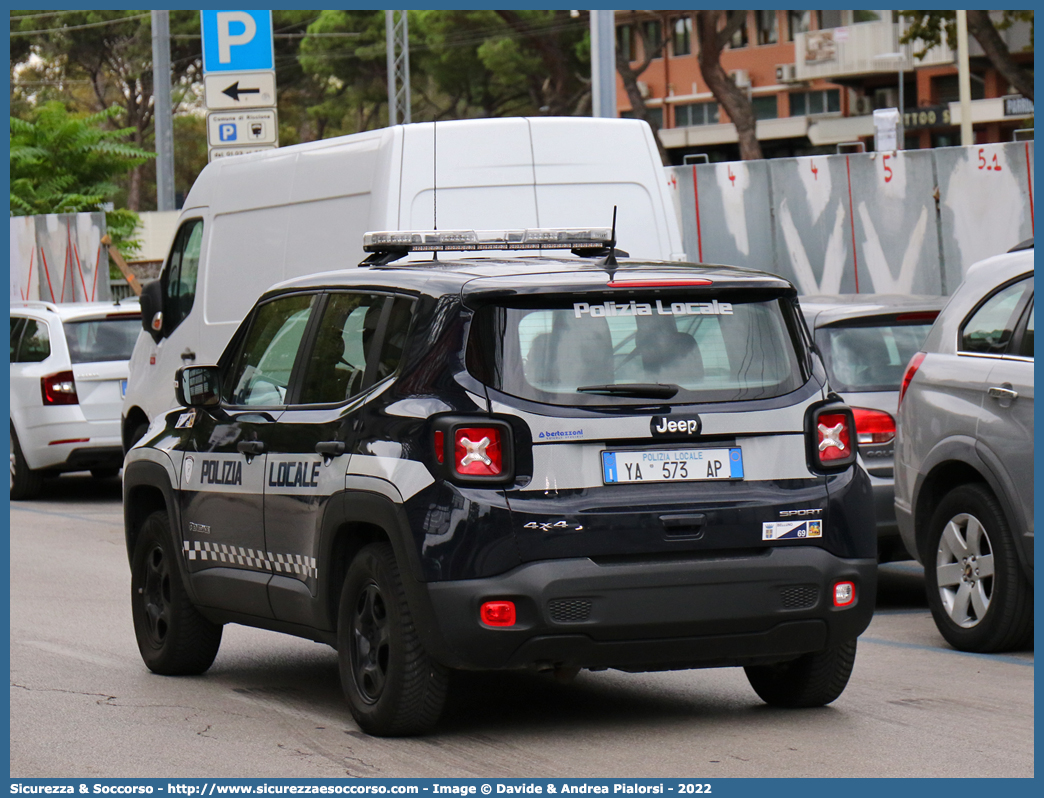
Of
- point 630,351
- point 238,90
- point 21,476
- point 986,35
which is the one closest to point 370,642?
point 630,351

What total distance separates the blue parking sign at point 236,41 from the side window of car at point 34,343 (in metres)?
4.66

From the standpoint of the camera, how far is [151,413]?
550 inches

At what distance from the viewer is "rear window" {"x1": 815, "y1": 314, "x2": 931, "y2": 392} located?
388 inches

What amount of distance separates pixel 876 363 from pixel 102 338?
8.41 m

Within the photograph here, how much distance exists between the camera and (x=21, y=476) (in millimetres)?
16484

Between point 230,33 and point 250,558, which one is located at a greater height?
point 230,33

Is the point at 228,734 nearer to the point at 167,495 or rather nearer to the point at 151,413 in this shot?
the point at 167,495

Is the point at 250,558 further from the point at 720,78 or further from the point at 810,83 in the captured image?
the point at 810,83

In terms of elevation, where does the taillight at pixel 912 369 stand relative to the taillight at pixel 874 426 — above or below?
above

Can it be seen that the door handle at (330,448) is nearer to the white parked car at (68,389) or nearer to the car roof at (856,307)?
the car roof at (856,307)

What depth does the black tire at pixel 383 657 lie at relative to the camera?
6.20 m

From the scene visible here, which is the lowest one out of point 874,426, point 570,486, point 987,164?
point 874,426

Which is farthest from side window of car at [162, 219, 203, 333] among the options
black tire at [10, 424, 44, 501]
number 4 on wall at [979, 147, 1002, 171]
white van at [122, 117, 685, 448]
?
number 4 on wall at [979, 147, 1002, 171]

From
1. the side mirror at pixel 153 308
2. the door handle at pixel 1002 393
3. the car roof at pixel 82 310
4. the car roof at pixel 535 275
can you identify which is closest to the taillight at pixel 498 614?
the car roof at pixel 535 275
